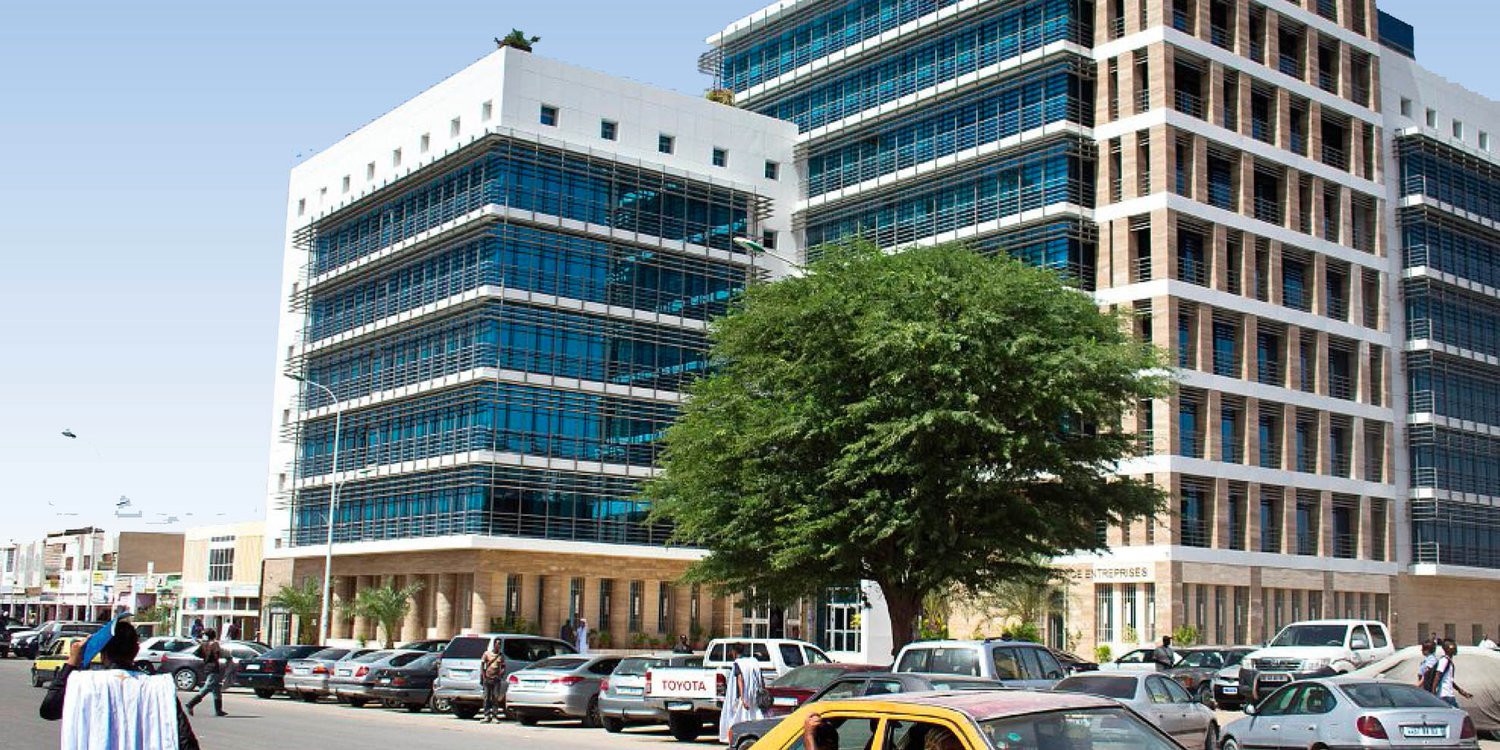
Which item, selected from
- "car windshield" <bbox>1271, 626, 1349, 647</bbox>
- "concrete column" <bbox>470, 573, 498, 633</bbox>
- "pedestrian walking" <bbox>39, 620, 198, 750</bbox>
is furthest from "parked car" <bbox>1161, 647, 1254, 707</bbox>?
A: "pedestrian walking" <bbox>39, 620, 198, 750</bbox>

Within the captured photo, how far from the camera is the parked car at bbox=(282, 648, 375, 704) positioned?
38250mm

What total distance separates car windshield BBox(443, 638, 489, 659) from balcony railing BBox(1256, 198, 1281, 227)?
40.4 meters

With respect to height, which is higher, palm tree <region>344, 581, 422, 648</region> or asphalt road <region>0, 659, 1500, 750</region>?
palm tree <region>344, 581, 422, 648</region>

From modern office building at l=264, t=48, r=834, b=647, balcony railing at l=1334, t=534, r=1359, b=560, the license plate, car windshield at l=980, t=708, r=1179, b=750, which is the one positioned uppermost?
modern office building at l=264, t=48, r=834, b=647

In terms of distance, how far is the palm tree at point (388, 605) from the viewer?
60312 millimetres

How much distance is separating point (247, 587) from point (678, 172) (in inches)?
1493

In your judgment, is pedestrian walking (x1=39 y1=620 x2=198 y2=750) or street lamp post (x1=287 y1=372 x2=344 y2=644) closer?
pedestrian walking (x1=39 y1=620 x2=198 y2=750)

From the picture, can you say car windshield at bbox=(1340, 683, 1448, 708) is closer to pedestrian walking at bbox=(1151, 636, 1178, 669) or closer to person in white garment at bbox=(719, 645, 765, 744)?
person in white garment at bbox=(719, 645, 765, 744)

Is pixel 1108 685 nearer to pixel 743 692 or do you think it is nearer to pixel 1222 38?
pixel 743 692

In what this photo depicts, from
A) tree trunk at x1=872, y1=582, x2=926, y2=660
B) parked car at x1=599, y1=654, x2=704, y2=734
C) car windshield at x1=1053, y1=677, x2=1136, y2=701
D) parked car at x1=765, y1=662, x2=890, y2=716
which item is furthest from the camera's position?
tree trunk at x1=872, y1=582, x2=926, y2=660

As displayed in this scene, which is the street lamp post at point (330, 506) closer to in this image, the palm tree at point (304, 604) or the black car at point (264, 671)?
the palm tree at point (304, 604)

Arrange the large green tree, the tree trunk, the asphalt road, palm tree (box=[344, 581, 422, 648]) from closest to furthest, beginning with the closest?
1. the asphalt road
2. the large green tree
3. the tree trunk
4. palm tree (box=[344, 581, 422, 648])

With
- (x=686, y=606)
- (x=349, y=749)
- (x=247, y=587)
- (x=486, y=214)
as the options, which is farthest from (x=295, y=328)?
(x=349, y=749)

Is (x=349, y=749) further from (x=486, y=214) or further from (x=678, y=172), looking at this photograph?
(x=678, y=172)
